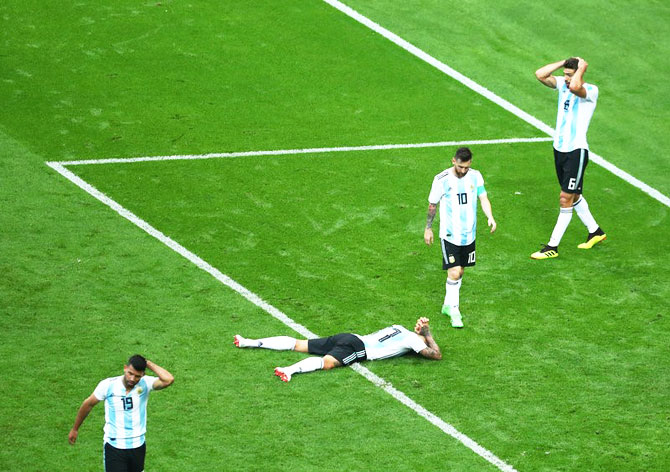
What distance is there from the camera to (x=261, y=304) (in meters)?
15.5

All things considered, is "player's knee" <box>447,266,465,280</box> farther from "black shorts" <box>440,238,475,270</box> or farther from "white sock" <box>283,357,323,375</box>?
"white sock" <box>283,357,323,375</box>

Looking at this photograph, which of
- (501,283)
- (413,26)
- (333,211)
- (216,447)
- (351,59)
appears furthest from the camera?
(413,26)

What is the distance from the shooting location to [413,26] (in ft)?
79.4

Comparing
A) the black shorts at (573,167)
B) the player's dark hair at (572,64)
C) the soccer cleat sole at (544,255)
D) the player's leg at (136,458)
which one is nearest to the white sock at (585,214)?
the black shorts at (573,167)

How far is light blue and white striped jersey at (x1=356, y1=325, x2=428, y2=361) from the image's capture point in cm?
Result: 1429

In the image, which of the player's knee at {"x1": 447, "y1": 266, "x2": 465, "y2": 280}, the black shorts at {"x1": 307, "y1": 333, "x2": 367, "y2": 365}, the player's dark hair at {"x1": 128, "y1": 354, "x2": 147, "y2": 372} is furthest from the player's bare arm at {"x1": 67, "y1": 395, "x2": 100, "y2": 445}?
the player's knee at {"x1": 447, "y1": 266, "x2": 465, "y2": 280}

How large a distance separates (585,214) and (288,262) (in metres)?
4.38

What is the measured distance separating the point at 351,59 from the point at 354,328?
29.0 ft

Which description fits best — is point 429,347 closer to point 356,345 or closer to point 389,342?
point 389,342

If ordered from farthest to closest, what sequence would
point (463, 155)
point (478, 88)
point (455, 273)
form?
point (478, 88)
point (455, 273)
point (463, 155)

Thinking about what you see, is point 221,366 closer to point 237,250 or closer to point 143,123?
point 237,250

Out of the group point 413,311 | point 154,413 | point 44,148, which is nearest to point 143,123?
point 44,148

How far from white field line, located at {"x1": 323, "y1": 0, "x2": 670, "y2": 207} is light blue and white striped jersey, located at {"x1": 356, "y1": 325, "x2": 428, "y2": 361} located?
6.87 meters

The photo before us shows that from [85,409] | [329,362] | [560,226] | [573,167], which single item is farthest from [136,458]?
[573,167]
